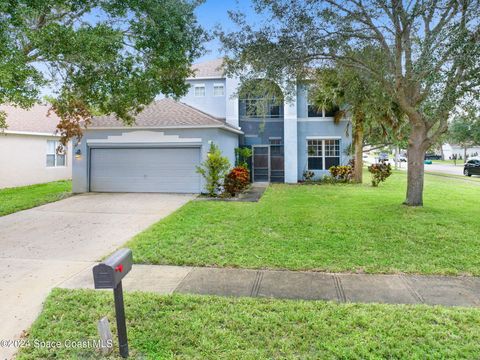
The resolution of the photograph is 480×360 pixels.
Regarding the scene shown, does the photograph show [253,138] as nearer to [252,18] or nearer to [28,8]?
[252,18]

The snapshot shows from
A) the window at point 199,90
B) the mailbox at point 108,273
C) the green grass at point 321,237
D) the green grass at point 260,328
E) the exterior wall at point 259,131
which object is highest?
the window at point 199,90

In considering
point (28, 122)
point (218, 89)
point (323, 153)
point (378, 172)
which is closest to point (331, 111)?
point (323, 153)

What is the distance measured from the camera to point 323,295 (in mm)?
4750

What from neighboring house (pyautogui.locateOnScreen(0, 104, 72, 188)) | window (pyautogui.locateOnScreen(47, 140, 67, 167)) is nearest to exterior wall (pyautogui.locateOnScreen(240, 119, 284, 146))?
neighboring house (pyautogui.locateOnScreen(0, 104, 72, 188))

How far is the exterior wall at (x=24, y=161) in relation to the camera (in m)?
17.6

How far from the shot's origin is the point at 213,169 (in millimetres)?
14367

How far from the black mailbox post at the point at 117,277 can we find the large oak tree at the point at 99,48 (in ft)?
20.9

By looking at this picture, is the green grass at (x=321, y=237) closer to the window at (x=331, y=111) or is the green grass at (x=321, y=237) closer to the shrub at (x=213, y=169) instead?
the shrub at (x=213, y=169)

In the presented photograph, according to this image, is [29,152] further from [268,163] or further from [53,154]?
[268,163]

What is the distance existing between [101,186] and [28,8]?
9.68m

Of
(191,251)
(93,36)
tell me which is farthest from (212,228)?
(93,36)

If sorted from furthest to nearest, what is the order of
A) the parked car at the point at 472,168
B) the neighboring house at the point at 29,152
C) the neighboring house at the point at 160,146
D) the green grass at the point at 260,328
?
1. the parked car at the point at 472,168
2. the neighboring house at the point at 29,152
3. the neighboring house at the point at 160,146
4. the green grass at the point at 260,328

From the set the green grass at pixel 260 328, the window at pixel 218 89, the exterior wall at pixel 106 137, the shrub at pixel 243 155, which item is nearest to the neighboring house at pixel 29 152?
the exterior wall at pixel 106 137

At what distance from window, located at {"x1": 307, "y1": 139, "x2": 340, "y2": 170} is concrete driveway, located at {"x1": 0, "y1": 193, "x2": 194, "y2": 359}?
370 inches
